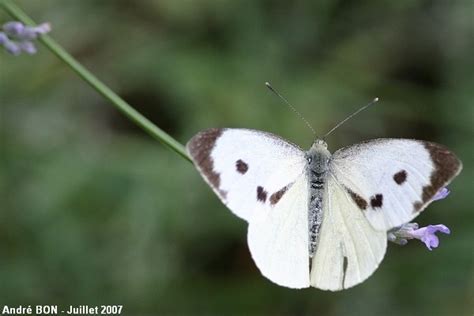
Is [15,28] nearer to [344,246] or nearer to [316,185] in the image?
[316,185]

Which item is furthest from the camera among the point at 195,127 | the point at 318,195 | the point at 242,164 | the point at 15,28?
→ the point at 195,127

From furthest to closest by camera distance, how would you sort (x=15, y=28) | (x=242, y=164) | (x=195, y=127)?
(x=195, y=127), (x=242, y=164), (x=15, y=28)

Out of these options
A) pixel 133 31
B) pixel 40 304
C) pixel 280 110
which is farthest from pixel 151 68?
pixel 40 304

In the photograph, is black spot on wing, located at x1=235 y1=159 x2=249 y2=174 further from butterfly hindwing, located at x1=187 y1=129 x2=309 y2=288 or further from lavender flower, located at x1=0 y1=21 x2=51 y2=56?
lavender flower, located at x1=0 y1=21 x2=51 y2=56

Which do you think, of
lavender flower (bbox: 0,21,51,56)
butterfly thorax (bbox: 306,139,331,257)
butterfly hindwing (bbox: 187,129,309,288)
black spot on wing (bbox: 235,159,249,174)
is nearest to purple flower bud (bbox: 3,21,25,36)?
lavender flower (bbox: 0,21,51,56)

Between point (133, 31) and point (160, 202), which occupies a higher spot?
point (133, 31)

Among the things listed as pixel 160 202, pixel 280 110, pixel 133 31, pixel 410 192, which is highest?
pixel 133 31

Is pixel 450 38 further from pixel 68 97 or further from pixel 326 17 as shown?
pixel 68 97

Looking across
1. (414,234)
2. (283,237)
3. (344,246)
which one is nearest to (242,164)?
(283,237)
